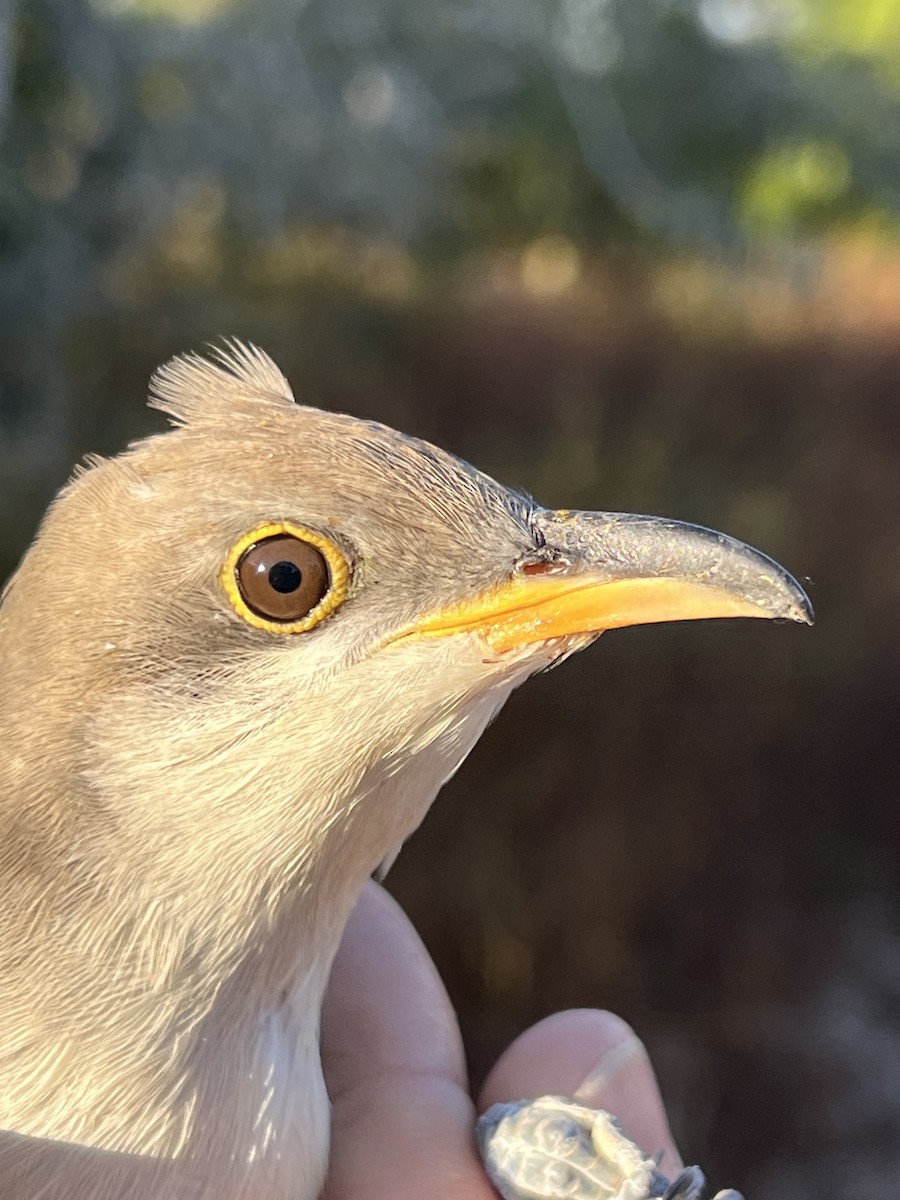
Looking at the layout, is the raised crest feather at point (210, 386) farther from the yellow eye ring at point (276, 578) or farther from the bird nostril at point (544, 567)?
the bird nostril at point (544, 567)

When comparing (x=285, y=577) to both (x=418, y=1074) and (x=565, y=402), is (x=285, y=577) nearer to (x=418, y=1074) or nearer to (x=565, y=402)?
(x=418, y=1074)

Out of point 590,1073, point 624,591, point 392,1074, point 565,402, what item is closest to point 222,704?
point 624,591

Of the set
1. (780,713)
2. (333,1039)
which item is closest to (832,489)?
(780,713)

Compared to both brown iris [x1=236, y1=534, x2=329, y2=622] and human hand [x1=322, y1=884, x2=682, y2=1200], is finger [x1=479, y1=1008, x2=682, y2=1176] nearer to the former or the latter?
human hand [x1=322, y1=884, x2=682, y2=1200]

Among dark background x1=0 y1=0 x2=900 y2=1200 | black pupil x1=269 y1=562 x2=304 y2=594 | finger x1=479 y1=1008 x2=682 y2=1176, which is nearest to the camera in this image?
black pupil x1=269 y1=562 x2=304 y2=594

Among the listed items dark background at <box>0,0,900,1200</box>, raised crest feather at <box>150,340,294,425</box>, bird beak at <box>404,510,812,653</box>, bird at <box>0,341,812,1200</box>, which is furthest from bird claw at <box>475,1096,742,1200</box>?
dark background at <box>0,0,900,1200</box>

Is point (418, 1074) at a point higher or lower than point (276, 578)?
lower
